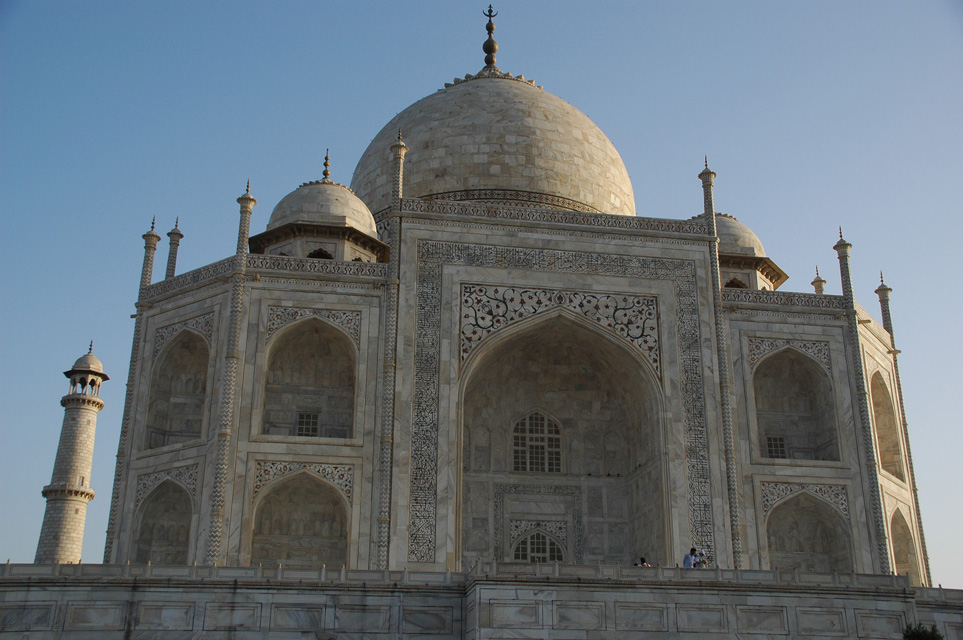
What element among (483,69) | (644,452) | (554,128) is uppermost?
(483,69)

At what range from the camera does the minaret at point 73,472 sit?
78.9ft

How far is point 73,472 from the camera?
79.9 feet

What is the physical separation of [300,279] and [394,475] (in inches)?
148

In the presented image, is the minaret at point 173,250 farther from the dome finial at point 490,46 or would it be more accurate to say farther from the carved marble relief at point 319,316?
the dome finial at point 490,46

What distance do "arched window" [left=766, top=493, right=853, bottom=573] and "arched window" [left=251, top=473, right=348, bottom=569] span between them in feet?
24.4

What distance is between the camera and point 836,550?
18.3 meters

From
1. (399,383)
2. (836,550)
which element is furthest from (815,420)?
(399,383)

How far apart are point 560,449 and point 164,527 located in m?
7.01

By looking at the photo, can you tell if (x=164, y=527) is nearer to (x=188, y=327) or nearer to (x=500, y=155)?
(x=188, y=327)

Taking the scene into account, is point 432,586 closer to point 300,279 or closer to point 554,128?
point 300,279

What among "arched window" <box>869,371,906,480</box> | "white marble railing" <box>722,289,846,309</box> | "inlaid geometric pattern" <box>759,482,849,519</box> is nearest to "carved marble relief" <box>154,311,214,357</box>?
"white marble railing" <box>722,289,846,309</box>

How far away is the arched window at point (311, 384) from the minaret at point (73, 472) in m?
8.75

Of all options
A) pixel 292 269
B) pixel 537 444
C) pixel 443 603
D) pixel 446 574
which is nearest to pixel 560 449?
pixel 537 444

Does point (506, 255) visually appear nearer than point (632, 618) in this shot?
No
